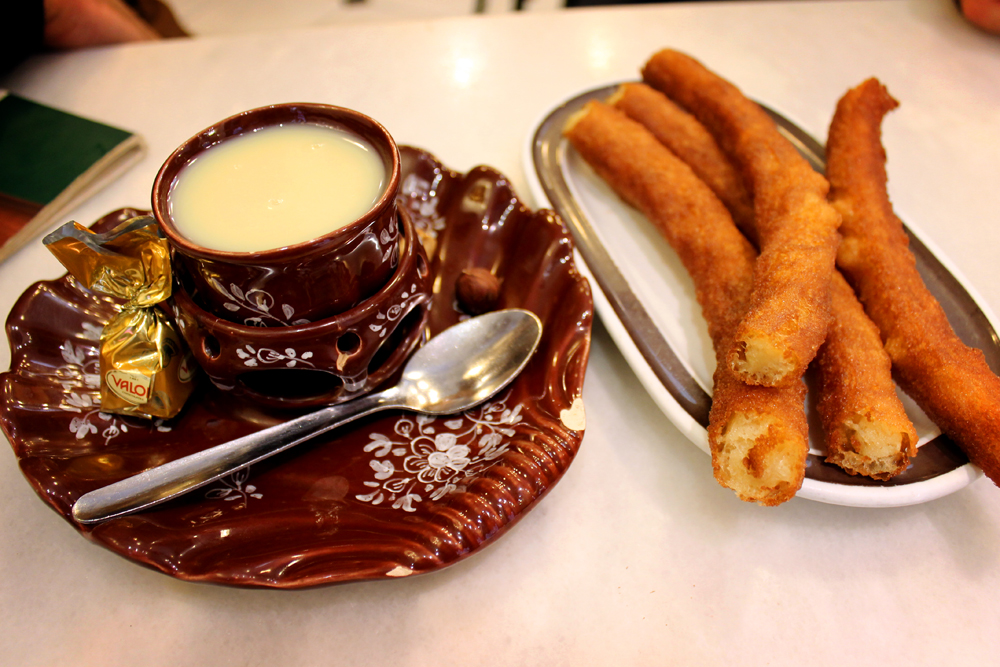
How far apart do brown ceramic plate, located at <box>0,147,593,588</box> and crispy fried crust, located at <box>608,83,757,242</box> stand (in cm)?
31

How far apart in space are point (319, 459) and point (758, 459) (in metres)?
0.44

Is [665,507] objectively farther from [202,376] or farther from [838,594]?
[202,376]

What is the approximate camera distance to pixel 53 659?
540 mm

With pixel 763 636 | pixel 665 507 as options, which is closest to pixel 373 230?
pixel 665 507

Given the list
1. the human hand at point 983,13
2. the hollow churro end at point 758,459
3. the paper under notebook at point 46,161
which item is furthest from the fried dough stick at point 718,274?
the human hand at point 983,13

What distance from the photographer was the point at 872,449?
1.91 ft

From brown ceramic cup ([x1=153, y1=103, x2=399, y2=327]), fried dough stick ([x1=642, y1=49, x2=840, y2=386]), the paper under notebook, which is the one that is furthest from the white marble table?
brown ceramic cup ([x1=153, y1=103, x2=399, y2=327])

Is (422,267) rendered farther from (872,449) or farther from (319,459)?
(872,449)

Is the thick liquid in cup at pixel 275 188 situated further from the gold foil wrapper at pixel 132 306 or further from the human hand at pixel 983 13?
the human hand at pixel 983 13

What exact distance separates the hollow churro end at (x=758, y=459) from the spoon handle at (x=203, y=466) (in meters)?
0.36

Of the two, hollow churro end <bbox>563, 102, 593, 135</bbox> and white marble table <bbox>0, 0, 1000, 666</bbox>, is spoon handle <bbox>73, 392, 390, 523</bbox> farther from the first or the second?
hollow churro end <bbox>563, 102, 593, 135</bbox>

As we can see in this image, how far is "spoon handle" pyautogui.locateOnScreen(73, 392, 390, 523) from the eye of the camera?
20.9 inches

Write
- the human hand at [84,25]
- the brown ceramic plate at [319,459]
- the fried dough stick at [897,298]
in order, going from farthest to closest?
the human hand at [84,25] → the fried dough stick at [897,298] → the brown ceramic plate at [319,459]

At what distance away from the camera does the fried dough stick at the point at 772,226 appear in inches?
23.9
